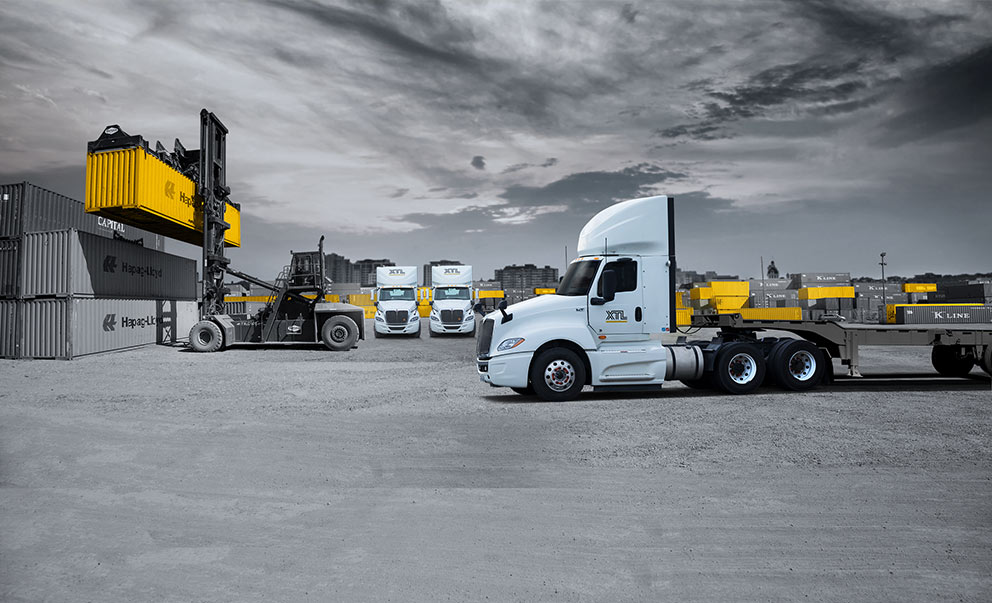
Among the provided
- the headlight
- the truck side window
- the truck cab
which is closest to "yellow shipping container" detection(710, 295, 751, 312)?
the truck cab

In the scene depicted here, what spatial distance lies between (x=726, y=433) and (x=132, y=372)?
14.2m

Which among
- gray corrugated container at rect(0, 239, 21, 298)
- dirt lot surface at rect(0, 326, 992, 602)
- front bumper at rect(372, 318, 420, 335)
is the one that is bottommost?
dirt lot surface at rect(0, 326, 992, 602)

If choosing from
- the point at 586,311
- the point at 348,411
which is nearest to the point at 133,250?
the point at 348,411

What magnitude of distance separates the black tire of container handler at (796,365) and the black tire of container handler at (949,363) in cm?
380

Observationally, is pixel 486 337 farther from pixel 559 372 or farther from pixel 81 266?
pixel 81 266

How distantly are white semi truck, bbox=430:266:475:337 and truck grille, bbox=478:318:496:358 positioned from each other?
14967mm

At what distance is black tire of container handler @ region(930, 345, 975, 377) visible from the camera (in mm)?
11774

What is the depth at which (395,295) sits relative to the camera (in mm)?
24859

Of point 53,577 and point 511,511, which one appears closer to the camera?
point 53,577

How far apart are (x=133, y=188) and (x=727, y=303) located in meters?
18.9

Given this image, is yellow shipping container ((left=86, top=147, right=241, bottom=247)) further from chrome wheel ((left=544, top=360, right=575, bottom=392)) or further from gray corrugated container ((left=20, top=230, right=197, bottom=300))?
chrome wheel ((left=544, top=360, right=575, bottom=392))

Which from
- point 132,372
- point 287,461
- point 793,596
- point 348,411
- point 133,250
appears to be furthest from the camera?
point 133,250

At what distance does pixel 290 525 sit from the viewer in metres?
4.14

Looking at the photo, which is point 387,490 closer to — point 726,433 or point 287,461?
point 287,461
